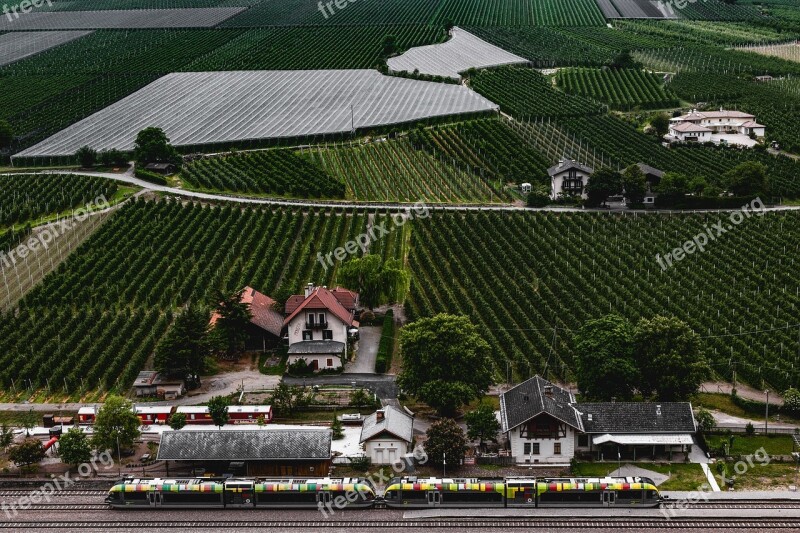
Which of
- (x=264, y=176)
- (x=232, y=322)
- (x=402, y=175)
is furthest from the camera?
(x=402, y=175)

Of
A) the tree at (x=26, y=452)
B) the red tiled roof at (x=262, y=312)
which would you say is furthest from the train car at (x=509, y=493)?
the red tiled roof at (x=262, y=312)

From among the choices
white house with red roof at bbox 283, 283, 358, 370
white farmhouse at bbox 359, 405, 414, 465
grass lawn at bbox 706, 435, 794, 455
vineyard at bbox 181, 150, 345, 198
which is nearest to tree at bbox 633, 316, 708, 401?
grass lawn at bbox 706, 435, 794, 455

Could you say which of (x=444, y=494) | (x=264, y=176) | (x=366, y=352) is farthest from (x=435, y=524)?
(x=264, y=176)

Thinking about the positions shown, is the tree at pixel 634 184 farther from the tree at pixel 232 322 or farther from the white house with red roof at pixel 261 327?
the tree at pixel 232 322

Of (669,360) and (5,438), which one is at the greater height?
(669,360)

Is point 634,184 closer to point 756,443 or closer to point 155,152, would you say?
point 756,443

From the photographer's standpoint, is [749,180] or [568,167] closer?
[749,180]

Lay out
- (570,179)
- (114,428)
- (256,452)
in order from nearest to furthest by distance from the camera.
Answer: (256,452) → (114,428) → (570,179)
